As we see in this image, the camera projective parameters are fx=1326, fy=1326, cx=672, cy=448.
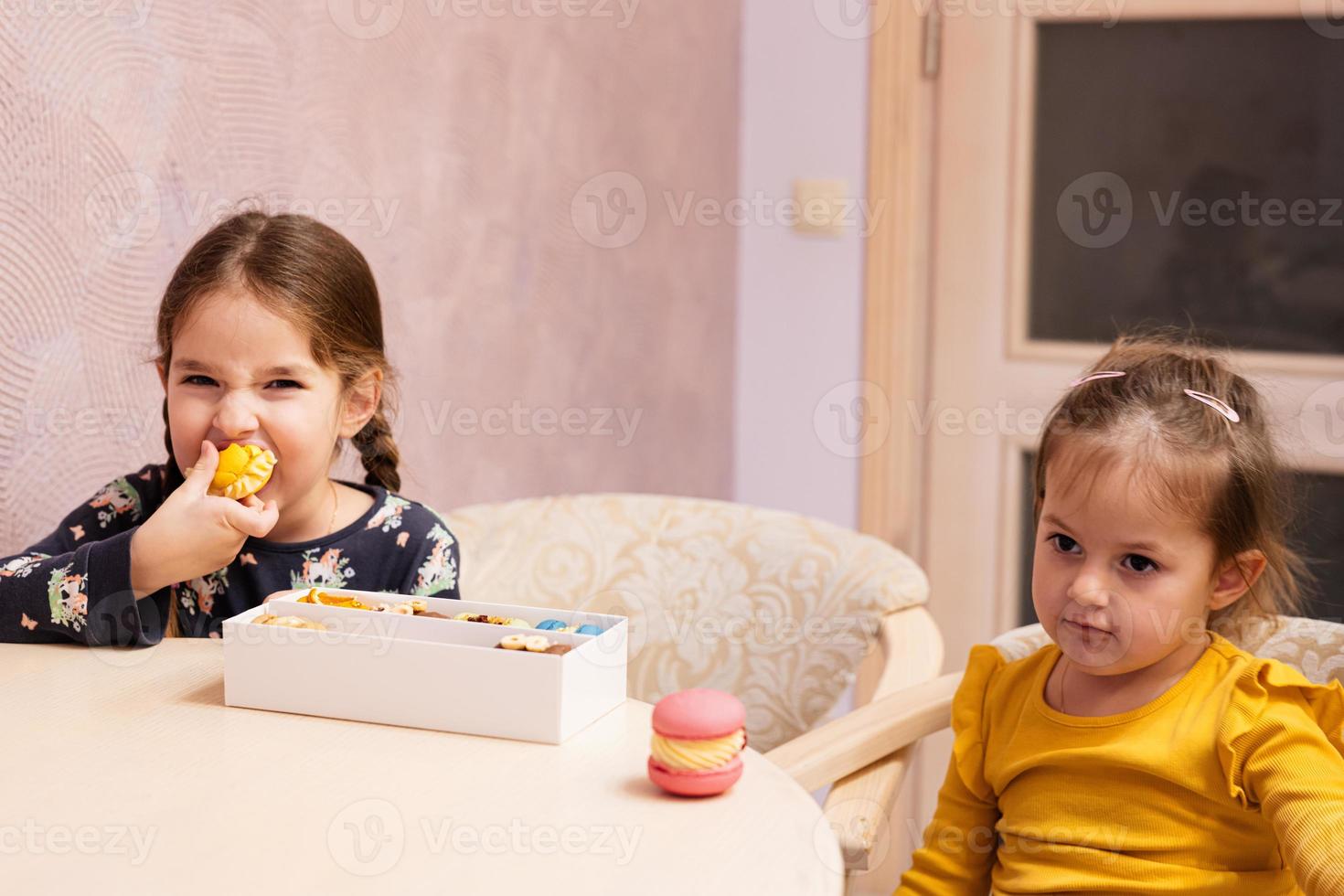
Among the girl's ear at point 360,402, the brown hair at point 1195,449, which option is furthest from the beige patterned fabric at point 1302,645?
the girl's ear at point 360,402

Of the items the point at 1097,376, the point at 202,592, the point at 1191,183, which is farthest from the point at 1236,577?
the point at 1191,183

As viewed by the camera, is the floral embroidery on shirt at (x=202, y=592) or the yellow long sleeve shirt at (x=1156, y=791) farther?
the floral embroidery on shirt at (x=202, y=592)

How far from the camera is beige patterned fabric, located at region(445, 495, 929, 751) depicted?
4.95 feet

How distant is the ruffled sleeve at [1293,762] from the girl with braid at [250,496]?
0.71 metres

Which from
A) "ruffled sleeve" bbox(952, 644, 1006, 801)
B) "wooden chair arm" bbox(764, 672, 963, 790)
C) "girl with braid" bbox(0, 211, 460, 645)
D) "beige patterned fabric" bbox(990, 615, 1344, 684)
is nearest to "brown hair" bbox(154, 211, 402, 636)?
"girl with braid" bbox(0, 211, 460, 645)

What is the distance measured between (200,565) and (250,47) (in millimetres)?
693

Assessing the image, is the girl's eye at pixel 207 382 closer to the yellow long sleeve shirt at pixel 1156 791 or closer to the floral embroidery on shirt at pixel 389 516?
the floral embroidery on shirt at pixel 389 516

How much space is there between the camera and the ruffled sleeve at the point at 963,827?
1.18m

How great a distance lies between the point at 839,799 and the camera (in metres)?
1.12

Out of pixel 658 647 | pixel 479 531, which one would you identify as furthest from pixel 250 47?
pixel 658 647

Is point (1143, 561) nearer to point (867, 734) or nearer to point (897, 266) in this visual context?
point (867, 734)

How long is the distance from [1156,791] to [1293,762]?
120 millimetres

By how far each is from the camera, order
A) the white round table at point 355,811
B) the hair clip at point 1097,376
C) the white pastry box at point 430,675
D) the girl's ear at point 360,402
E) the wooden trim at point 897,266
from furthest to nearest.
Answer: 1. the wooden trim at point 897,266
2. the girl's ear at point 360,402
3. the hair clip at point 1097,376
4. the white pastry box at point 430,675
5. the white round table at point 355,811

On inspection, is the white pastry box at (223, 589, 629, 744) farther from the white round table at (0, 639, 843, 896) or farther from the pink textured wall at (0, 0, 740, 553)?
the pink textured wall at (0, 0, 740, 553)
